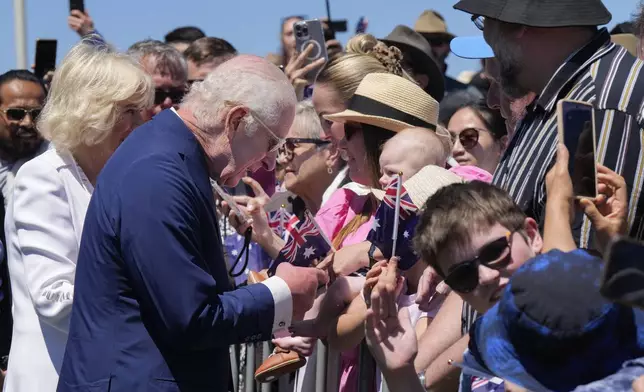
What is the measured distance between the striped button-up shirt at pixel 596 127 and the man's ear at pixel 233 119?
85 centimetres

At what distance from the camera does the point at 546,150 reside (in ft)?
11.3

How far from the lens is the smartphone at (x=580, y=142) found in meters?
2.93

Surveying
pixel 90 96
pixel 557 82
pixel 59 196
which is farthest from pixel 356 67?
pixel 557 82

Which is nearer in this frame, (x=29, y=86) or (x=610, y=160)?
(x=610, y=160)

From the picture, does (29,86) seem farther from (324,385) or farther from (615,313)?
(615,313)

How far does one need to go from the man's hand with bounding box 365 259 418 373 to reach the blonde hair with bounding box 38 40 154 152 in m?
1.65

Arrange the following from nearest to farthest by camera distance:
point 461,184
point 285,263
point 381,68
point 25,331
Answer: point 461,184 < point 285,263 < point 25,331 < point 381,68

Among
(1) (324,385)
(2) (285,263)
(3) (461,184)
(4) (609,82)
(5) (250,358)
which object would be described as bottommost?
(5) (250,358)

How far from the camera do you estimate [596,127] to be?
323 cm

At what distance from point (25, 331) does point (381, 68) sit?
2080 mm

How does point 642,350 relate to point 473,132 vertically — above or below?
above

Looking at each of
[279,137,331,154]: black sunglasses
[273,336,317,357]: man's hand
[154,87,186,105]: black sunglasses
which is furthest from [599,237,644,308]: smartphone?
[154,87,186,105]: black sunglasses

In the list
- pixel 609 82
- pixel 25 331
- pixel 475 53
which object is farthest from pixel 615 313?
pixel 25 331

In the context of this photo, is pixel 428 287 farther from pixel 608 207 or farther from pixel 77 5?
pixel 77 5
